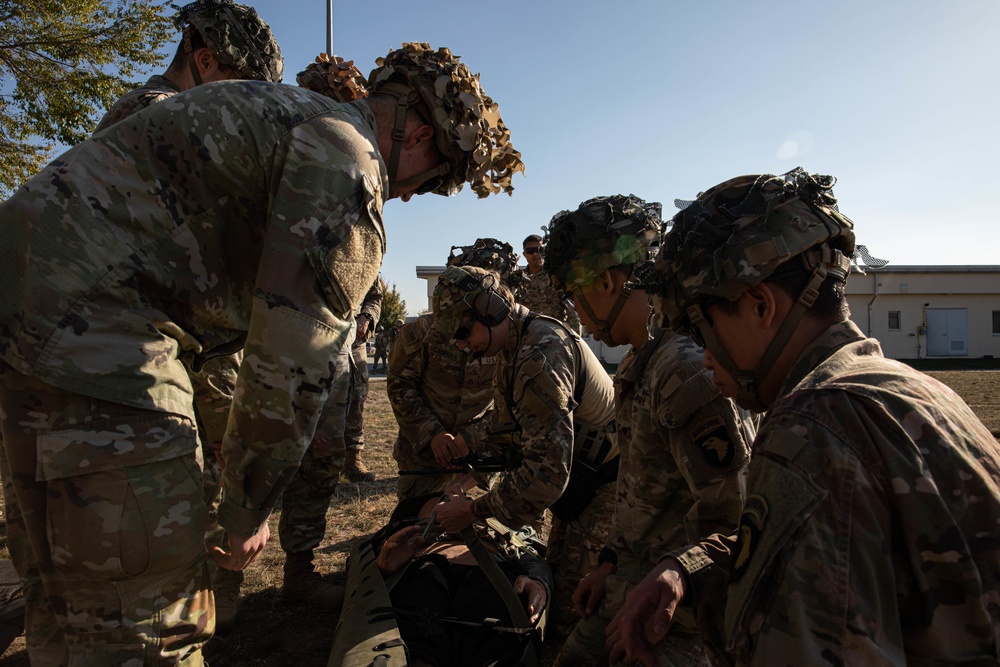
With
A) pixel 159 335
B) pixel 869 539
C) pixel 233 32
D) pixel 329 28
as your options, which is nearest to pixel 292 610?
pixel 159 335

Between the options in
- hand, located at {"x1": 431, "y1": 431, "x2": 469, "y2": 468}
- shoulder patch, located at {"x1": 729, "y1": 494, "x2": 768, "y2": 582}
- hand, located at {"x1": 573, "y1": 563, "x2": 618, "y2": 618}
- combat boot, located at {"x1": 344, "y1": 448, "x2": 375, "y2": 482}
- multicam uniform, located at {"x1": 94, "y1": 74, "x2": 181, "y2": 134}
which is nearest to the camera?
shoulder patch, located at {"x1": 729, "y1": 494, "x2": 768, "y2": 582}

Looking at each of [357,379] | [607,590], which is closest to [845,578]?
[607,590]

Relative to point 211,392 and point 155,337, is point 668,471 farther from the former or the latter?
point 211,392

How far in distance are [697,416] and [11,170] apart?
12.9 m

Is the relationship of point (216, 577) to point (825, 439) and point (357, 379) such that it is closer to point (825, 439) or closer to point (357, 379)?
point (357, 379)

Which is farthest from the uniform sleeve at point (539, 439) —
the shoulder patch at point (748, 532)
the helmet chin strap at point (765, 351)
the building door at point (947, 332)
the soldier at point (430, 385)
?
the building door at point (947, 332)

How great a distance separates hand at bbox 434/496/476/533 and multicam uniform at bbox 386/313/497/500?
6.35 ft

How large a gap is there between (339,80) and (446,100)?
1627 mm

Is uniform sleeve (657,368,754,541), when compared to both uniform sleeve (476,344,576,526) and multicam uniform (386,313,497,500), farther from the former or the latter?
multicam uniform (386,313,497,500)

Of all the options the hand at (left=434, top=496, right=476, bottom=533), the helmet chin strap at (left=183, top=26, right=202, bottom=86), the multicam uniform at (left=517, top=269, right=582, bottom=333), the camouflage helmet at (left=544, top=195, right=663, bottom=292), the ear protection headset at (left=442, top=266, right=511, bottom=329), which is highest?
the multicam uniform at (left=517, top=269, right=582, bottom=333)

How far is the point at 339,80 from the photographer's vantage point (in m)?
3.62

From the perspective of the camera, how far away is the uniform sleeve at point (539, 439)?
3551 millimetres

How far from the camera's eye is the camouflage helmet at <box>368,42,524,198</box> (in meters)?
2.26

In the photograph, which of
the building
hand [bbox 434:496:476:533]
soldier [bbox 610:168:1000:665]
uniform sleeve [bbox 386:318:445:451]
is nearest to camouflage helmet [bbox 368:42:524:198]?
soldier [bbox 610:168:1000:665]
